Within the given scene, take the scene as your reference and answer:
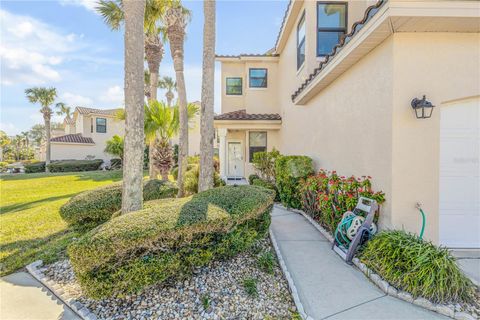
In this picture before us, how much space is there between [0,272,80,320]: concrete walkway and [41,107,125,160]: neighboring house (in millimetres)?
30220

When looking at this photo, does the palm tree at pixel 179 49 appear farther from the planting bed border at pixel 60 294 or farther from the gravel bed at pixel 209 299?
the gravel bed at pixel 209 299

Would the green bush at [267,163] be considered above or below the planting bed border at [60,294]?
above

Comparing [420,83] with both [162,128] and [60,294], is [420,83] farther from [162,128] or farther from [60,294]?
[162,128]

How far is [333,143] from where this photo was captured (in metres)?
7.02

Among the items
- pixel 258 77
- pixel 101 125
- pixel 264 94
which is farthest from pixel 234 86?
pixel 101 125

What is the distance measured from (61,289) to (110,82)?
12.3 m

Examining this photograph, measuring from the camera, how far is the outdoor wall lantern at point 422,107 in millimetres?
4250

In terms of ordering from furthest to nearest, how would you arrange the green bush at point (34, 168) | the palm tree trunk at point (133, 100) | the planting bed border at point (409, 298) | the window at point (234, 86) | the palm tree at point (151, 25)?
the green bush at point (34, 168) < the window at point (234, 86) < the palm tree at point (151, 25) < the palm tree trunk at point (133, 100) < the planting bed border at point (409, 298)

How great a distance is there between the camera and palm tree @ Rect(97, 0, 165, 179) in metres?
10.9

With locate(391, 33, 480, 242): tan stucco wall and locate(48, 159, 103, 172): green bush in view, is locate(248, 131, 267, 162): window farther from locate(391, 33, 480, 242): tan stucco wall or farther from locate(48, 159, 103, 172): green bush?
locate(48, 159, 103, 172): green bush

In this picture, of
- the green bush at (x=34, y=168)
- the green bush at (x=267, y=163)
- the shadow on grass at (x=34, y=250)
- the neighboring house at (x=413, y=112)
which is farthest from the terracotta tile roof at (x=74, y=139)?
the neighboring house at (x=413, y=112)

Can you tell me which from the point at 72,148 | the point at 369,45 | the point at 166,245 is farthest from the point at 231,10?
the point at 72,148

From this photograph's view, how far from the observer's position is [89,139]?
33125 mm

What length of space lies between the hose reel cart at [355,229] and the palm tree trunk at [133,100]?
13.8 feet
